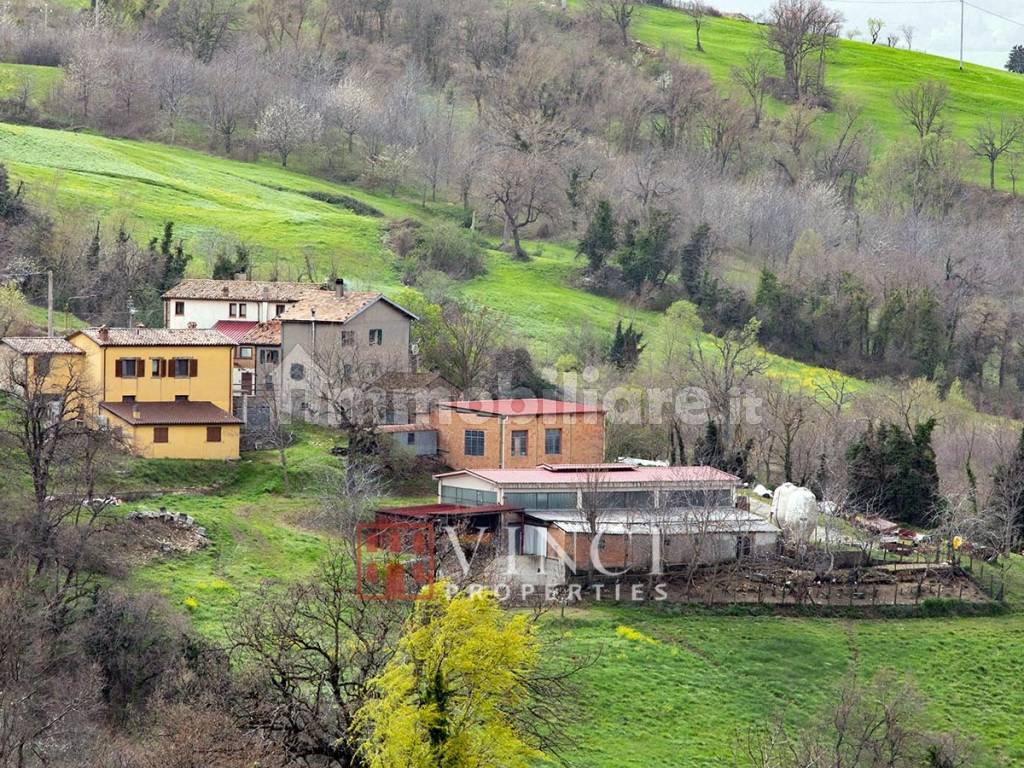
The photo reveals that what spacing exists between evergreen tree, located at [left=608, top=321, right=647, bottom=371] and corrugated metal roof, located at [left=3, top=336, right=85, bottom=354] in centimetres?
2768

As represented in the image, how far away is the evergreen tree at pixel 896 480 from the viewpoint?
55.6 metres

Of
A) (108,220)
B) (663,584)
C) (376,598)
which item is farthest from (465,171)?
(376,598)

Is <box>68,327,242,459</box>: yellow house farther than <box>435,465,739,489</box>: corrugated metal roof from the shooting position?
Yes

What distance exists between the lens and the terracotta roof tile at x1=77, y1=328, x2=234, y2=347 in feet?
171

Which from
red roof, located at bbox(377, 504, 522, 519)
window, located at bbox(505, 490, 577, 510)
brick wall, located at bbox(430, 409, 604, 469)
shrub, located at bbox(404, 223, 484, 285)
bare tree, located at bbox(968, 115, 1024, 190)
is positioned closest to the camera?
red roof, located at bbox(377, 504, 522, 519)

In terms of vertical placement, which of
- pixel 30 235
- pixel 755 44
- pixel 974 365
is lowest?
pixel 974 365

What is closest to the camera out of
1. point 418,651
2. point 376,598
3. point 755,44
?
point 418,651

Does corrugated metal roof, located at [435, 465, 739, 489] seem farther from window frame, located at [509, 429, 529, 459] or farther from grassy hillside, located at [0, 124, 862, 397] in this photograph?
grassy hillside, located at [0, 124, 862, 397]

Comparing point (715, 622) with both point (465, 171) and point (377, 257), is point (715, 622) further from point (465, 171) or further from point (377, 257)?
point (465, 171)

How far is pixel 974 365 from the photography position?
3561 inches

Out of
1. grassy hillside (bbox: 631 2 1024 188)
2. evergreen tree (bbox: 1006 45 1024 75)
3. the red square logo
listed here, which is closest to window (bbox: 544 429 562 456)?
the red square logo

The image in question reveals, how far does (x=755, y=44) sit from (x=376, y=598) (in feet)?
434

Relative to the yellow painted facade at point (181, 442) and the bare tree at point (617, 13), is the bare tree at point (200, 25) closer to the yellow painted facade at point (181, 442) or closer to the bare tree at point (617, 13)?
the bare tree at point (617, 13)

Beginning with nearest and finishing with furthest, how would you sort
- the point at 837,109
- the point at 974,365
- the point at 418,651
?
the point at 418,651
the point at 974,365
the point at 837,109
